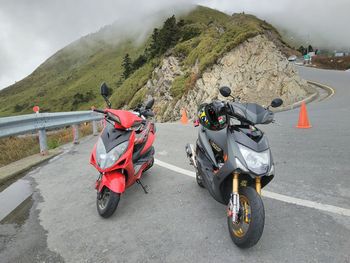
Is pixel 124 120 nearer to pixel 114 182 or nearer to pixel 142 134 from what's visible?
pixel 142 134

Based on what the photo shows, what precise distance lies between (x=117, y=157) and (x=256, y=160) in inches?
69.9

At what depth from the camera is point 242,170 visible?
11.1 feet

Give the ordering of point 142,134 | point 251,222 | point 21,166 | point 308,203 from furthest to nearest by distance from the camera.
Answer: point 21,166 → point 142,134 → point 308,203 → point 251,222

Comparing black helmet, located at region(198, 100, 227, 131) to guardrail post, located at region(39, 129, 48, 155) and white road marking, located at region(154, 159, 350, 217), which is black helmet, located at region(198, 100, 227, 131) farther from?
guardrail post, located at region(39, 129, 48, 155)

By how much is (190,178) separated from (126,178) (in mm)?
1408

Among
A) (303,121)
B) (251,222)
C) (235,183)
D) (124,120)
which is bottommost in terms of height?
(303,121)

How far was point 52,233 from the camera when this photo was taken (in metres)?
3.93

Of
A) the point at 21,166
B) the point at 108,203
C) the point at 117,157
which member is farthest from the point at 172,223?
the point at 21,166

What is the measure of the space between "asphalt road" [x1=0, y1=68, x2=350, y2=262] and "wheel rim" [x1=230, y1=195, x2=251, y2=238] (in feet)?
0.54

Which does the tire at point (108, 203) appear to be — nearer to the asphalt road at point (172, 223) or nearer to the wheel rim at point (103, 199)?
the wheel rim at point (103, 199)

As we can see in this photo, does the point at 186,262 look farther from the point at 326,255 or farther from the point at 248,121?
the point at 248,121

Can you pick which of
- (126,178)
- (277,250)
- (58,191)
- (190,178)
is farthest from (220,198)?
(58,191)

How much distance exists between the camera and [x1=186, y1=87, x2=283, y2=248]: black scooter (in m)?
3.22

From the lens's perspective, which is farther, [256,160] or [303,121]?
[303,121]
